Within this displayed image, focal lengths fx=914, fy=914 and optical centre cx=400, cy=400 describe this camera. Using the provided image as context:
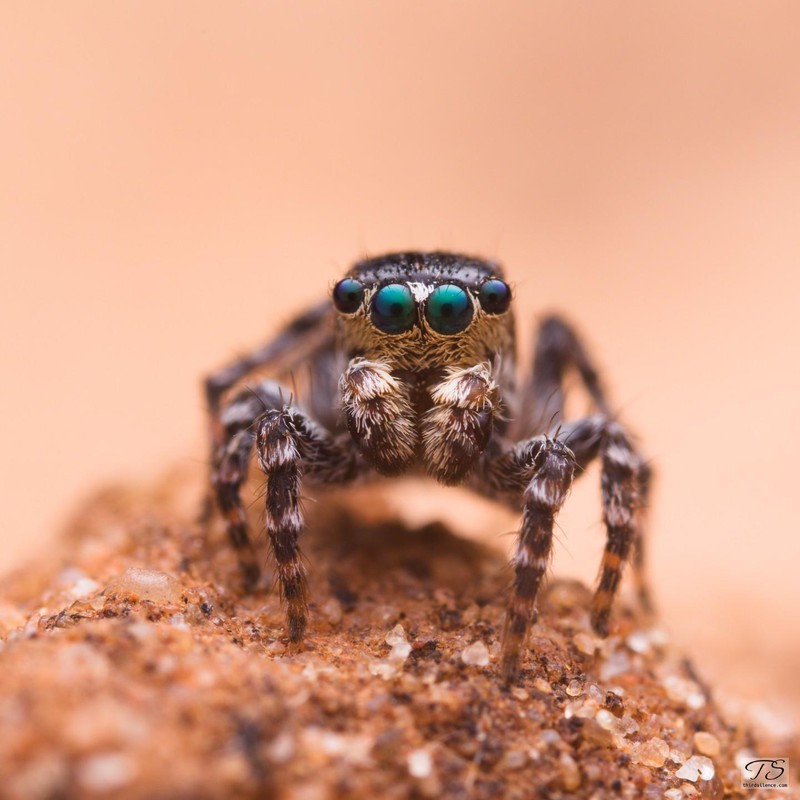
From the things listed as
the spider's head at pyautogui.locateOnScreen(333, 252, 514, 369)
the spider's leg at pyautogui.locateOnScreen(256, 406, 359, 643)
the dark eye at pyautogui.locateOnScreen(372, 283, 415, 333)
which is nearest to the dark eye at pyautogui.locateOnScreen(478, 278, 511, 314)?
the spider's head at pyautogui.locateOnScreen(333, 252, 514, 369)

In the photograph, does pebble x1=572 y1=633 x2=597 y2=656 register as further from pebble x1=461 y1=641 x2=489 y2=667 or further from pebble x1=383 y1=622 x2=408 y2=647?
pebble x1=383 y1=622 x2=408 y2=647

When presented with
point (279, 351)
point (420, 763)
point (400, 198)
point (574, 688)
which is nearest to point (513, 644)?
point (574, 688)

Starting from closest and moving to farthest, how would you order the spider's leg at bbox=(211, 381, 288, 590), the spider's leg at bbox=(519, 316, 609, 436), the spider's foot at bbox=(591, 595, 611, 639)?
the spider's foot at bbox=(591, 595, 611, 639)
the spider's leg at bbox=(211, 381, 288, 590)
the spider's leg at bbox=(519, 316, 609, 436)

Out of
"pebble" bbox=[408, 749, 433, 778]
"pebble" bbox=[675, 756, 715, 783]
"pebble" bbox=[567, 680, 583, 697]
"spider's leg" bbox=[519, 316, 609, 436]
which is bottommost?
"pebble" bbox=[675, 756, 715, 783]

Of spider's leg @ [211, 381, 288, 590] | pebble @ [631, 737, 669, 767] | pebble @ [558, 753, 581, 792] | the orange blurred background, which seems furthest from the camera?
the orange blurred background

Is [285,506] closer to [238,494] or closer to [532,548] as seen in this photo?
[238,494]
